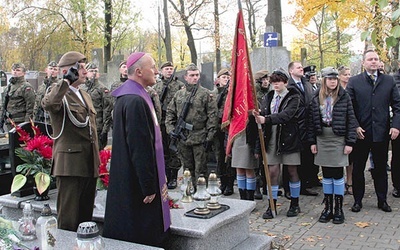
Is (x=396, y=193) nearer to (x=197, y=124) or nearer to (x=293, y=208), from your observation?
(x=293, y=208)

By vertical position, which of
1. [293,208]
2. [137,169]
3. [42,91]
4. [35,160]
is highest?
[42,91]

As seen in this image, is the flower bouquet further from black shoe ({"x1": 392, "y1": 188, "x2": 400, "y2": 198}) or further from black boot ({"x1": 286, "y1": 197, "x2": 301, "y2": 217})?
black shoe ({"x1": 392, "y1": 188, "x2": 400, "y2": 198})

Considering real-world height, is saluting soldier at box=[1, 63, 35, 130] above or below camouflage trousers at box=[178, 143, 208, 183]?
above

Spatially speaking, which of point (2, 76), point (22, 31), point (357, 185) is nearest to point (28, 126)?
point (357, 185)

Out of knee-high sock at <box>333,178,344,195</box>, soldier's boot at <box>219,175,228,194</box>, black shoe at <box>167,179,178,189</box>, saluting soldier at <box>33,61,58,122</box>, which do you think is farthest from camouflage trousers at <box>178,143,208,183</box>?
saluting soldier at <box>33,61,58,122</box>

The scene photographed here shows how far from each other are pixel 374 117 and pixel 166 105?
384 centimetres

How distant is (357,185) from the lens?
6770mm

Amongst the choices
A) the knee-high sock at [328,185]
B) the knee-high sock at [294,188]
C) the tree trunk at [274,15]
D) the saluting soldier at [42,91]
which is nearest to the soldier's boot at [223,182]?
the knee-high sock at [294,188]

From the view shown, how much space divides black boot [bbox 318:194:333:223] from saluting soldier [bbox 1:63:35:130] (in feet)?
21.8

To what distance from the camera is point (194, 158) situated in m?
7.62

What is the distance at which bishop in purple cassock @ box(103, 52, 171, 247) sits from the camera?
12.8 ft

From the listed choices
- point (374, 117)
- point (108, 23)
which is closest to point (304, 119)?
point (374, 117)

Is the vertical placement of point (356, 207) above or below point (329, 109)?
below

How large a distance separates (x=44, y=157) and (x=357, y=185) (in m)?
4.25
